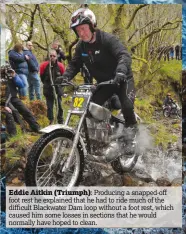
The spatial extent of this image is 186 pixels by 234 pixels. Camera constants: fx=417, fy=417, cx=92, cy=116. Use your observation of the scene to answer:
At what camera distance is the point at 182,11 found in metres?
3.95

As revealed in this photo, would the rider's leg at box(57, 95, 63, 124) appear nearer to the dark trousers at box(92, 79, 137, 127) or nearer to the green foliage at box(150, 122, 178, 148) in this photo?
the dark trousers at box(92, 79, 137, 127)

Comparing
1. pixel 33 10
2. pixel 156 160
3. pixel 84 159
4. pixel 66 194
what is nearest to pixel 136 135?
pixel 156 160

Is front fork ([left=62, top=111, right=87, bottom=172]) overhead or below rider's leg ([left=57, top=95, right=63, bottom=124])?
below

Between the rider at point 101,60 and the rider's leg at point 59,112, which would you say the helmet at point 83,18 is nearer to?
the rider at point 101,60

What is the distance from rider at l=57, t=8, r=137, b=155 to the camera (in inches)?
152

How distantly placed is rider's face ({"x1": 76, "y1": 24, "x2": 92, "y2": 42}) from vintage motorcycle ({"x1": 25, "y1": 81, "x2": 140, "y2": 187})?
1.52 ft

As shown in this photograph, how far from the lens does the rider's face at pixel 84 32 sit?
153 inches

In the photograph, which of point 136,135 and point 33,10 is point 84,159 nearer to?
point 136,135

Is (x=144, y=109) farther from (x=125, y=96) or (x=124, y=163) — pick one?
(x=124, y=163)

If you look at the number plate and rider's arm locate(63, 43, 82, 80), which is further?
rider's arm locate(63, 43, 82, 80)

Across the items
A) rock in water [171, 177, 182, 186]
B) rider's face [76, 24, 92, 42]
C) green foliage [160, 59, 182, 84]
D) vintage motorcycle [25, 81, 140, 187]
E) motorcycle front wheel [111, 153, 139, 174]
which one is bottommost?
rock in water [171, 177, 182, 186]

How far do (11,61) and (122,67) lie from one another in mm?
1057

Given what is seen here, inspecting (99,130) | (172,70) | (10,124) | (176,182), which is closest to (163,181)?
(176,182)

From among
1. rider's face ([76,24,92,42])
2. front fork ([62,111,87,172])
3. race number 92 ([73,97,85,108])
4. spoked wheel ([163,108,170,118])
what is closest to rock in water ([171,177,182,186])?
spoked wheel ([163,108,170,118])
